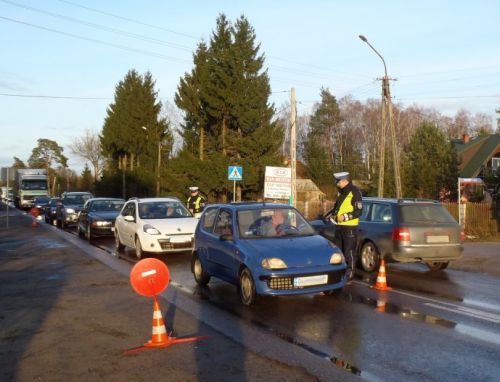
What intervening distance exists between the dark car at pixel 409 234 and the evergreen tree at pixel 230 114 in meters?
28.6

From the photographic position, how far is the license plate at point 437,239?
11.0m

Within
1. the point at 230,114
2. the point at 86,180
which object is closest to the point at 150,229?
the point at 230,114

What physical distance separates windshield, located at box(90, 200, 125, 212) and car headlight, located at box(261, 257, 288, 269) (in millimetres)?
15146

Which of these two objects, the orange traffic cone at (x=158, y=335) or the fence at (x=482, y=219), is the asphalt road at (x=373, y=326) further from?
the fence at (x=482, y=219)

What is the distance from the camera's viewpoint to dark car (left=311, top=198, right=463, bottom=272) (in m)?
10.9

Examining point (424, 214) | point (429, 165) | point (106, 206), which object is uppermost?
point (429, 165)

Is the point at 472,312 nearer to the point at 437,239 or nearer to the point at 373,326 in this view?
the point at 373,326

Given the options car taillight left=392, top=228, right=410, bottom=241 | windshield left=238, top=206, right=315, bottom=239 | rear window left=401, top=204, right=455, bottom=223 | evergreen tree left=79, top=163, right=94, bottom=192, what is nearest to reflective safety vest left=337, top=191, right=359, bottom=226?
windshield left=238, top=206, right=315, bottom=239

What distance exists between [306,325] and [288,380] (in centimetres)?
213

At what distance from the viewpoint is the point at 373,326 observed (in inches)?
273

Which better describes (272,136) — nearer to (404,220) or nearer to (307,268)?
(404,220)

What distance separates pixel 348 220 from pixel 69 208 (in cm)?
2114

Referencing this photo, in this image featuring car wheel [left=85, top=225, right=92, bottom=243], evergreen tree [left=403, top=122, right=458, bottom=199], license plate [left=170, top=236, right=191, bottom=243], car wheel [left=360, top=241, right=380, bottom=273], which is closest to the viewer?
car wheel [left=360, top=241, right=380, bottom=273]

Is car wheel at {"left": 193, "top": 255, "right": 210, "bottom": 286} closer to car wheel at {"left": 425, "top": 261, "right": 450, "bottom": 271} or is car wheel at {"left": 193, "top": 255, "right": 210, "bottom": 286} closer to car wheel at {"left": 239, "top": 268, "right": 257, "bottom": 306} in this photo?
car wheel at {"left": 239, "top": 268, "right": 257, "bottom": 306}
